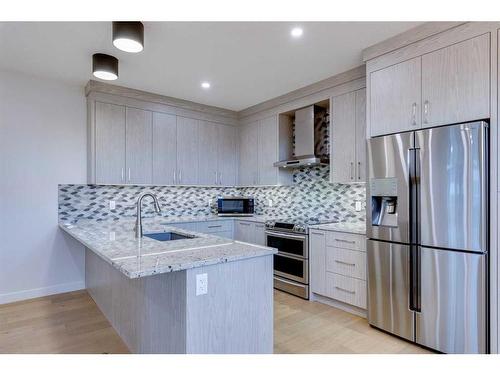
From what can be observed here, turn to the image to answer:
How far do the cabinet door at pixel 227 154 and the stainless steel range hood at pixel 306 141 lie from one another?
1084 millimetres

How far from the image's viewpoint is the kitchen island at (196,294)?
1613 millimetres

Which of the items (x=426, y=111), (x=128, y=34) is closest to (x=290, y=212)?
(x=426, y=111)

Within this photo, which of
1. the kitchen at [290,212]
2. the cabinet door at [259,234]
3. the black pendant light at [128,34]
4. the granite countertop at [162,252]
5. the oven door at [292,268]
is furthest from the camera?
the cabinet door at [259,234]

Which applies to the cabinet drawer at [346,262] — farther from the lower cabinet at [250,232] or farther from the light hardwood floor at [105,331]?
the lower cabinet at [250,232]

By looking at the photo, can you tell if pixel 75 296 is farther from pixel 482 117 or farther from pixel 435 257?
pixel 482 117

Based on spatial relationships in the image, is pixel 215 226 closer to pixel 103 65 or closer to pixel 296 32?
pixel 103 65

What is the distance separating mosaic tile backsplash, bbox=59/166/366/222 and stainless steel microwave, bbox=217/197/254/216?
1.13 feet

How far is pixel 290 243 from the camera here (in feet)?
12.0

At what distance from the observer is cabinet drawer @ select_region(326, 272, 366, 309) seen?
2965 mm

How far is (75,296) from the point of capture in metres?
3.53

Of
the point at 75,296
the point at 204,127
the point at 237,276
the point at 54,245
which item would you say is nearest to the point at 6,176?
the point at 54,245

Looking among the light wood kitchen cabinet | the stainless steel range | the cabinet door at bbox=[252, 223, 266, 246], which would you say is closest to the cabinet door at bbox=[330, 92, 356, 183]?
the light wood kitchen cabinet

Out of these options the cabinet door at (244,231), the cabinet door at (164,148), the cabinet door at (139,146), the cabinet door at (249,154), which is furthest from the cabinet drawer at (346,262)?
the cabinet door at (139,146)

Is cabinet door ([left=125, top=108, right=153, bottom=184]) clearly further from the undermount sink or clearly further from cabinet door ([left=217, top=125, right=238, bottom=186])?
the undermount sink
